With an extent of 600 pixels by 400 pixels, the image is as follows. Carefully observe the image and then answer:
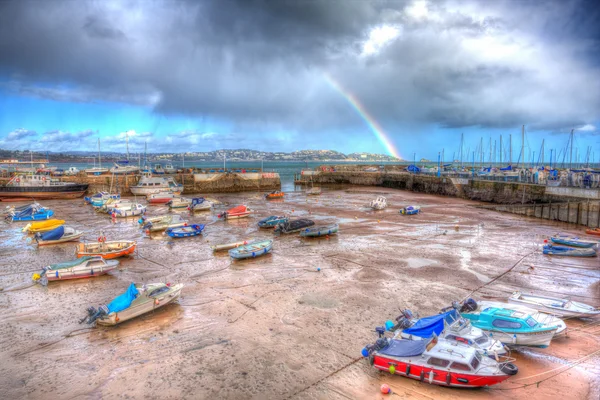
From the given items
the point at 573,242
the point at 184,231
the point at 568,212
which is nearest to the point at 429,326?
the point at 573,242

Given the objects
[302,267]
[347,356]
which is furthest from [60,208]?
[347,356]

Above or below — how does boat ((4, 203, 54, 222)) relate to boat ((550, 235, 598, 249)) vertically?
below

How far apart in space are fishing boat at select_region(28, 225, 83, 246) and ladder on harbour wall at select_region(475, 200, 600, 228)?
44476mm

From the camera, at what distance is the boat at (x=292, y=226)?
30.8 m

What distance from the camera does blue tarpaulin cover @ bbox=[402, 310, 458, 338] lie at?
11.8 meters

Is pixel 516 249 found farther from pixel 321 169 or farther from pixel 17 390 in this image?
pixel 321 169

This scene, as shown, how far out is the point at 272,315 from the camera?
49.0 ft

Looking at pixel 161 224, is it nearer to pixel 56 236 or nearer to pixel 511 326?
pixel 56 236

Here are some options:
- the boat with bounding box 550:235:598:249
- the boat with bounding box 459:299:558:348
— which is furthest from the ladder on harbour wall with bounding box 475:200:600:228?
the boat with bounding box 459:299:558:348

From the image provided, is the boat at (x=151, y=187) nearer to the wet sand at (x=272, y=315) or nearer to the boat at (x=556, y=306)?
the wet sand at (x=272, y=315)

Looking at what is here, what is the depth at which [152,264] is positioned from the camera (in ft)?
73.0

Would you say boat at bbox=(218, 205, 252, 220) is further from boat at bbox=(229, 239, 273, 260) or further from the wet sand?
boat at bbox=(229, 239, 273, 260)

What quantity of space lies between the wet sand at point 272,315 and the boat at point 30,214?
319 inches

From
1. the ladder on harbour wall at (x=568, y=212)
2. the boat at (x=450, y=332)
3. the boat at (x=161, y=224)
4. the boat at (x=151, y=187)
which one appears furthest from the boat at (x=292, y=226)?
the boat at (x=151, y=187)
